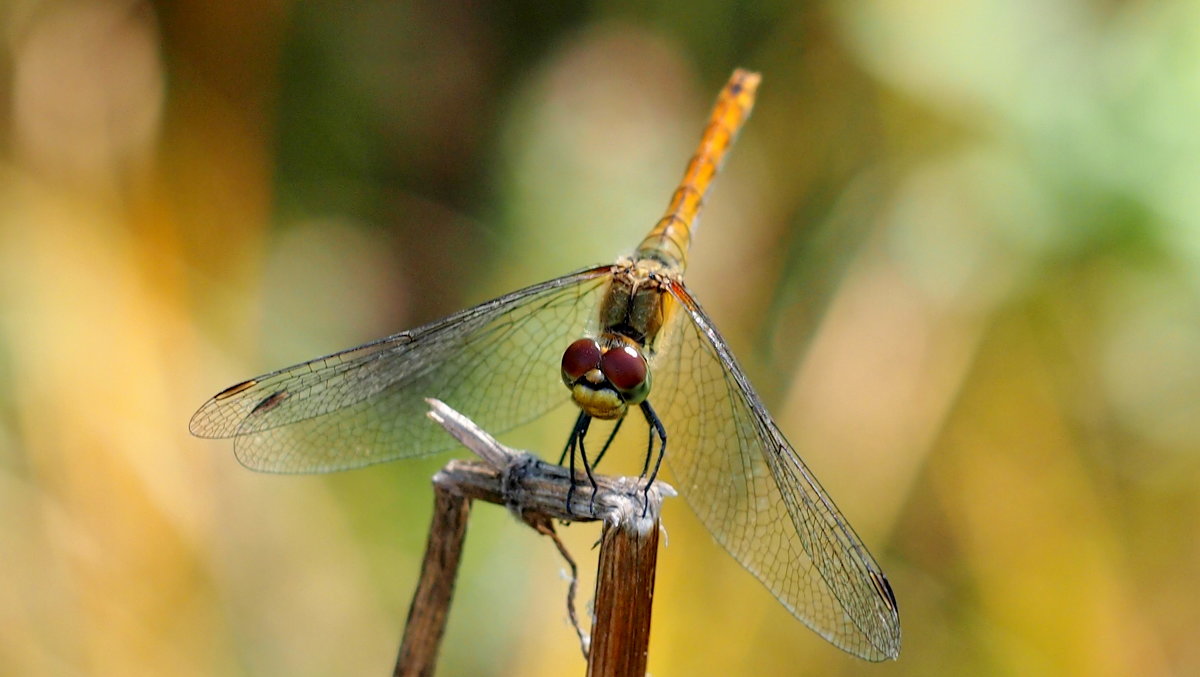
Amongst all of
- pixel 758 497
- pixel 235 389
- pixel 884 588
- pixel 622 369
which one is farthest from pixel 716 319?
pixel 235 389

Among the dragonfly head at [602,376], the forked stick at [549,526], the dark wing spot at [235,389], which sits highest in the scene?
the dragonfly head at [602,376]

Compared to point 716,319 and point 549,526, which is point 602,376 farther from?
point 716,319

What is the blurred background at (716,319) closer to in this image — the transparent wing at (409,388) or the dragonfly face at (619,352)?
the transparent wing at (409,388)

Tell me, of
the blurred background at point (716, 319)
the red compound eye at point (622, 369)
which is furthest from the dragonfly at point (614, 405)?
the blurred background at point (716, 319)

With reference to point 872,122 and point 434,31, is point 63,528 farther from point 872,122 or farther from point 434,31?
point 872,122

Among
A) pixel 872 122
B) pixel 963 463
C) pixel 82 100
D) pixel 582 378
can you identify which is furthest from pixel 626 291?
pixel 82 100

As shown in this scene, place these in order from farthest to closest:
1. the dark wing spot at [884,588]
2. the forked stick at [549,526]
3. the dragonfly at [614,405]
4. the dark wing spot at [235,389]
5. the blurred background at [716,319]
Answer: the blurred background at [716,319] → the dark wing spot at [235,389] → the dragonfly at [614,405] → the dark wing spot at [884,588] → the forked stick at [549,526]
